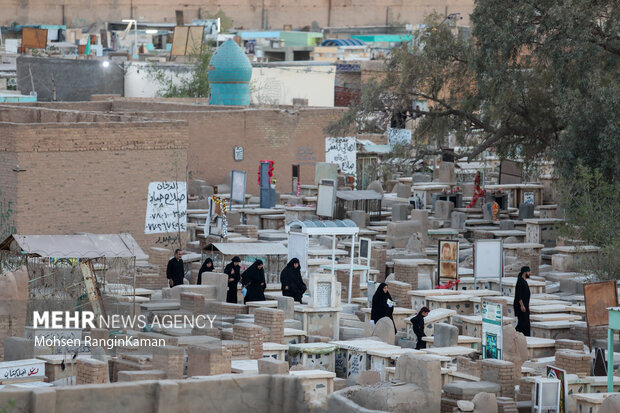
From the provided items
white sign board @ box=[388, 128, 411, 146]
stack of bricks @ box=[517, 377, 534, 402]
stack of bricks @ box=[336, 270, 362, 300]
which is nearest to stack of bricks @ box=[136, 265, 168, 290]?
stack of bricks @ box=[336, 270, 362, 300]

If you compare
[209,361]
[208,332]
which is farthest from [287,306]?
[209,361]

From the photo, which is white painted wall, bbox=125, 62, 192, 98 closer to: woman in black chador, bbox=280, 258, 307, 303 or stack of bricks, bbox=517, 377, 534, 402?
woman in black chador, bbox=280, 258, 307, 303

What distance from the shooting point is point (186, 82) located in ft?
164

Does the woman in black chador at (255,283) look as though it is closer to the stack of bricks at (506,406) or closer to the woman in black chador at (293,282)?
the woman in black chador at (293,282)

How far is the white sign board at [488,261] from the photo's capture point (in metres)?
22.7

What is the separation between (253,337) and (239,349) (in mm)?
295

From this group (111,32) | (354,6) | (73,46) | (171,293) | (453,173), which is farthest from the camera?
(354,6)

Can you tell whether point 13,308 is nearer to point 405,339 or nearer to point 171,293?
point 171,293

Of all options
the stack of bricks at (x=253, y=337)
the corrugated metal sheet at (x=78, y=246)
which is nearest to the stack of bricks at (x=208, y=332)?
the stack of bricks at (x=253, y=337)

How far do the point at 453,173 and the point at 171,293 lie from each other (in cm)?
1470

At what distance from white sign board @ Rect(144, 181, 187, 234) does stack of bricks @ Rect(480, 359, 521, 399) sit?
11.6 m

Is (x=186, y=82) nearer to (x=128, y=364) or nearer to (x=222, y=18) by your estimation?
(x=222, y=18)

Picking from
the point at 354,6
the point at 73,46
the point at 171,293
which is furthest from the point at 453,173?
the point at 354,6

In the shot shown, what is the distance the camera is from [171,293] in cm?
2058
